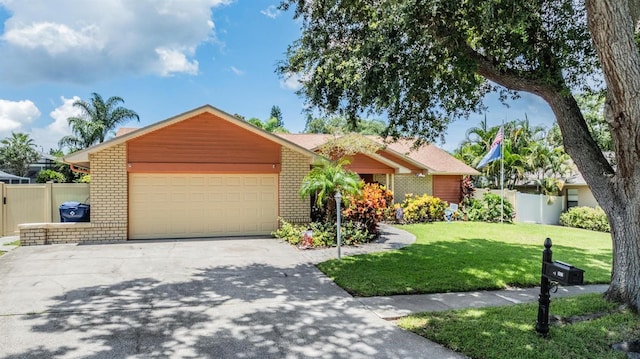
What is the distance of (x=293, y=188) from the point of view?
13.7 metres

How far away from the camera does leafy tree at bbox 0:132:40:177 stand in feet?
121

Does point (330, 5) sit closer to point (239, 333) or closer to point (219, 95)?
point (239, 333)

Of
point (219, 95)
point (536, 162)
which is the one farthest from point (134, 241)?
point (536, 162)

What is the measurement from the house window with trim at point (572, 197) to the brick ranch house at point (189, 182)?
16.0 metres

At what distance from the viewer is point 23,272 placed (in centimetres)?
804

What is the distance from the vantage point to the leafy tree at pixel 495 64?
5273 mm

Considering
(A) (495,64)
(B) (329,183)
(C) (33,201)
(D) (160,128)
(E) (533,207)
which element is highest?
(A) (495,64)

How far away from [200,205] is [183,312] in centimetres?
758

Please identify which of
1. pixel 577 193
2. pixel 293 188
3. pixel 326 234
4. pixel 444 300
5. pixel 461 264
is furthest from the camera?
pixel 577 193

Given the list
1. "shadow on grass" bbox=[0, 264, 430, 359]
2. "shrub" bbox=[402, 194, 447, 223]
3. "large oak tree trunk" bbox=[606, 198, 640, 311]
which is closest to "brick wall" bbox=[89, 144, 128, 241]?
"shadow on grass" bbox=[0, 264, 430, 359]

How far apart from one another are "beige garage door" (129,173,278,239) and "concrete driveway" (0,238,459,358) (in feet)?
9.73

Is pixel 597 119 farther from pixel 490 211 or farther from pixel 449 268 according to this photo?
pixel 449 268

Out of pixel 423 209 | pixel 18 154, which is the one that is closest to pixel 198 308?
pixel 423 209

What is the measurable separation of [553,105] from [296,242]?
7577mm
